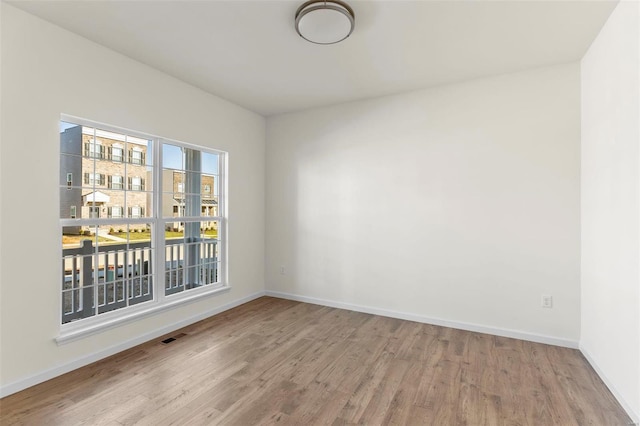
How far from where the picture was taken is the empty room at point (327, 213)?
6.80ft

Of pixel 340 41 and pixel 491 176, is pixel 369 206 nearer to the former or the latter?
pixel 491 176

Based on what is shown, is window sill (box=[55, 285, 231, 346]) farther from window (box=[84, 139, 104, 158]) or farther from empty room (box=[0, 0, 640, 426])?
window (box=[84, 139, 104, 158])

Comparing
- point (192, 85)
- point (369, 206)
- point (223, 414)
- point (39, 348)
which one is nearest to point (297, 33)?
point (192, 85)

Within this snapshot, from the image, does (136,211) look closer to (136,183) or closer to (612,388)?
(136,183)

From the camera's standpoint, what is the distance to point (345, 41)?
8.32ft

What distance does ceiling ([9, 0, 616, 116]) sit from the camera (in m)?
2.12

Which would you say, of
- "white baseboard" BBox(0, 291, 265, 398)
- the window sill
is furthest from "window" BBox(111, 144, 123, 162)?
"white baseboard" BBox(0, 291, 265, 398)

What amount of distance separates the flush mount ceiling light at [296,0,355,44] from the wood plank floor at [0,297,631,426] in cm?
268

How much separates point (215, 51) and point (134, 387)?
2836 mm

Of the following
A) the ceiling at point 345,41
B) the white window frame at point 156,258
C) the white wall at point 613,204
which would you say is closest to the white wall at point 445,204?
the white wall at point 613,204

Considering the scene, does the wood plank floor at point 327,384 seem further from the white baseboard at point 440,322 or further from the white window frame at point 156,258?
the white window frame at point 156,258

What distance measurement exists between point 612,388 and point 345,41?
11.0 feet

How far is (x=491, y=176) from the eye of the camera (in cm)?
317

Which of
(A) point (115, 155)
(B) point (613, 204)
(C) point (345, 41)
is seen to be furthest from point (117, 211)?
(B) point (613, 204)
